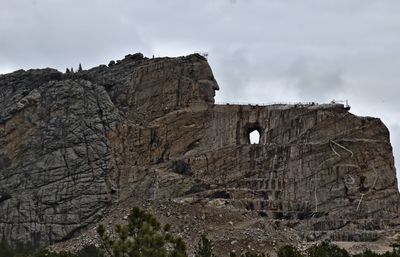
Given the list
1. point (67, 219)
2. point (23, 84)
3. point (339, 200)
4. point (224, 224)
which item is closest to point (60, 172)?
point (67, 219)

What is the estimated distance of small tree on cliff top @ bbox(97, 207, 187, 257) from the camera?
40.9 meters

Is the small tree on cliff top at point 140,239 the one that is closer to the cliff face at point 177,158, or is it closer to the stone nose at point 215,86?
the cliff face at point 177,158

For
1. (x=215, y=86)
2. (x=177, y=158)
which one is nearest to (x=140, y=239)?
(x=177, y=158)

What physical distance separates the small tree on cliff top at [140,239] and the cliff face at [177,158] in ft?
183

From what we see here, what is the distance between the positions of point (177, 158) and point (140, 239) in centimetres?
7248

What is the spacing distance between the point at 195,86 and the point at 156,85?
5.13 metres

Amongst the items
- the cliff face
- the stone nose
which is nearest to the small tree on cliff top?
the cliff face

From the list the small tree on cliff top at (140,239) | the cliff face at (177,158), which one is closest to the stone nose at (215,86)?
the cliff face at (177,158)

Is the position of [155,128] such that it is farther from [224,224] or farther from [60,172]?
[224,224]

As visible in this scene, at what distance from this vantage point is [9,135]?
118688 mm

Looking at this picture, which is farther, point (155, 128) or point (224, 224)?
point (155, 128)

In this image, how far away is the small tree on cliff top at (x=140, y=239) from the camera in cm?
4088

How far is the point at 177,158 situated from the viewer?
114 meters

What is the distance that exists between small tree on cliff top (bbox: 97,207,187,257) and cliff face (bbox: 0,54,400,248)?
183 ft
